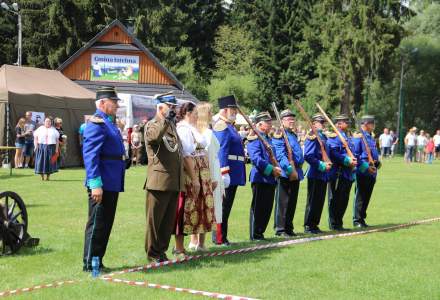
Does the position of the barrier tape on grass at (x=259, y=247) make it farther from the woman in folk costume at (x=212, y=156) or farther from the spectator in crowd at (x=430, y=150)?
the spectator in crowd at (x=430, y=150)

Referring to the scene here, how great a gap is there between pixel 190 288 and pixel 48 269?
1.86 meters

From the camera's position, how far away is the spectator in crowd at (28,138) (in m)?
23.6

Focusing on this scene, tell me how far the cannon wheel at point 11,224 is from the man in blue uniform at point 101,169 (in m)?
1.42

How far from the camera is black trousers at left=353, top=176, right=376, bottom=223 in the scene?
1209 centimetres

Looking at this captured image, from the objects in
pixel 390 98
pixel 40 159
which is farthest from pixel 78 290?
pixel 390 98

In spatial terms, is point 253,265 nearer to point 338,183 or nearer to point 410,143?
point 338,183

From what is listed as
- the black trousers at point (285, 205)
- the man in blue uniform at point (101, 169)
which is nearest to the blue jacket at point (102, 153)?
the man in blue uniform at point (101, 169)

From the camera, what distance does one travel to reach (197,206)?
8.66m

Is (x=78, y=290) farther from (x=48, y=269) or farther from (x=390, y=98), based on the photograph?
(x=390, y=98)

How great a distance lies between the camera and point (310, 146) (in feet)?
36.2

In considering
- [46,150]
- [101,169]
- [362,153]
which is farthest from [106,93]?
[46,150]

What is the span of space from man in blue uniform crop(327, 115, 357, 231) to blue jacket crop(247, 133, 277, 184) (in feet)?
5.58

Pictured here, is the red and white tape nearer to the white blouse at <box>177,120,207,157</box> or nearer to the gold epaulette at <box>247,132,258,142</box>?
the white blouse at <box>177,120,207,157</box>

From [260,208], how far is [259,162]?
72 cm
